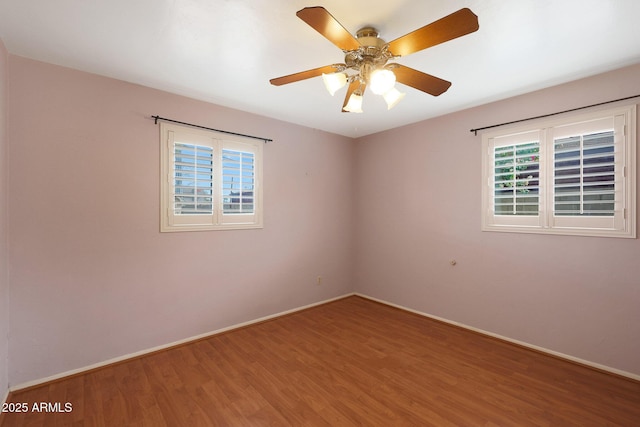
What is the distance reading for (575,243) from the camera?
2572 millimetres

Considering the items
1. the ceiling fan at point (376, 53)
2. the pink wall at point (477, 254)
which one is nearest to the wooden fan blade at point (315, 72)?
the ceiling fan at point (376, 53)

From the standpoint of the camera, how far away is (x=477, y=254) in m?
3.21

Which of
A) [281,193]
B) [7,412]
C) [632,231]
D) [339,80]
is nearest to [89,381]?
[7,412]

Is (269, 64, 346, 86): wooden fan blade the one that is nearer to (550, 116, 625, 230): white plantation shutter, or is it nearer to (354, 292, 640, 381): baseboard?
(550, 116, 625, 230): white plantation shutter

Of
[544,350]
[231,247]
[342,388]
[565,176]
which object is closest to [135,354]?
[231,247]

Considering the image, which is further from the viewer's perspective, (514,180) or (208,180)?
(208,180)

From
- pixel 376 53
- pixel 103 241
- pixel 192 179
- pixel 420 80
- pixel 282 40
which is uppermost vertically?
pixel 282 40

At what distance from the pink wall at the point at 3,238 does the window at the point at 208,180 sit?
104cm

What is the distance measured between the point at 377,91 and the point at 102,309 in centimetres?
291

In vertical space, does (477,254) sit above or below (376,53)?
below

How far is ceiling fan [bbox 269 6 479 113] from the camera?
1.30 metres

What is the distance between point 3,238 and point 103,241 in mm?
594

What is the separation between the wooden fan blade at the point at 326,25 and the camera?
1.23 m

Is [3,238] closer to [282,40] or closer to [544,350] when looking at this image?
[282,40]
